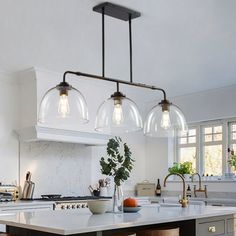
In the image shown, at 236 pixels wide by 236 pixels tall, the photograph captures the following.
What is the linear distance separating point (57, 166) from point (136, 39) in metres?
2.57

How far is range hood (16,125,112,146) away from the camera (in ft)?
19.9

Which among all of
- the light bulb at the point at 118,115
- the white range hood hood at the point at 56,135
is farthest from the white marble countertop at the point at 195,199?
the light bulb at the point at 118,115

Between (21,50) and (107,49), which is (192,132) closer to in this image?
(107,49)

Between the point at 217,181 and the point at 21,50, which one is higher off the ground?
the point at 21,50

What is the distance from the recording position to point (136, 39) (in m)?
5.19

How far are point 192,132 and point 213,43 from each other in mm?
2769

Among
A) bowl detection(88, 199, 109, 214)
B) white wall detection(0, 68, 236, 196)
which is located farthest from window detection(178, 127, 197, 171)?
bowl detection(88, 199, 109, 214)

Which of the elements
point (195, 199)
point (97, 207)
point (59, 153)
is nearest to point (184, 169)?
point (195, 199)

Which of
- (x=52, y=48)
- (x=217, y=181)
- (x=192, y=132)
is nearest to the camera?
(x=52, y=48)

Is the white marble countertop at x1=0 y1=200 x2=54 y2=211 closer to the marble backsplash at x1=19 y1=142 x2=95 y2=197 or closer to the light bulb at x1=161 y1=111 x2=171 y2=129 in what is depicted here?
the marble backsplash at x1=19 y1=142 x2=95 y2=197

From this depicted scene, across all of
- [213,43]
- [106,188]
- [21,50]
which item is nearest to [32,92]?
[21,50]

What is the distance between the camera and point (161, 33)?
4.99 m

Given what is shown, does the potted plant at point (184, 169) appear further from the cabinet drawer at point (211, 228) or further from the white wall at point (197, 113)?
the cabinet drawer at point (211, 228)

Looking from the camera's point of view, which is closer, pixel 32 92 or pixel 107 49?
pixel 107 49
